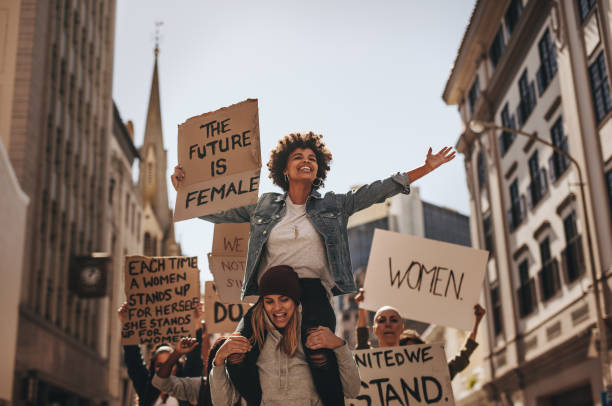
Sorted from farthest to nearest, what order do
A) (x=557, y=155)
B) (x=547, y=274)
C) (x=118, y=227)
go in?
(x=118, y=227) → (x=547, y=274) → (x=557, y=155)

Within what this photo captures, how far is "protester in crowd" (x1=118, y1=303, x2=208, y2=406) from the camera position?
25.1 ft

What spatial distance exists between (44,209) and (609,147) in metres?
18.9

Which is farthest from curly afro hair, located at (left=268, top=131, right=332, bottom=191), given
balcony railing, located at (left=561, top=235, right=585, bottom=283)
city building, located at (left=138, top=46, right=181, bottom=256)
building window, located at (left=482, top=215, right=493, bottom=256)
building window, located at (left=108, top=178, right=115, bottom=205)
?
city building, located at (left=138, top=46, right=181, bottom=256)

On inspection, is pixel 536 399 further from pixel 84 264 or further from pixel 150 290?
pixel 150 290

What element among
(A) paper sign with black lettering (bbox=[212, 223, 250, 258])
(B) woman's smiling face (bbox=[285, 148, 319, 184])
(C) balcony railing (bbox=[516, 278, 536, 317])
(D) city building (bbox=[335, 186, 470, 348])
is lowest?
(B) woman's smiling face (bbox=[285, 148, 319, 184])

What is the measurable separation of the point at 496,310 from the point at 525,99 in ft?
30.0

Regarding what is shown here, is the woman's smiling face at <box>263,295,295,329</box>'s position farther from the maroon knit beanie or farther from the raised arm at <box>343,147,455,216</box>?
the raised arm at <box>343,147,455,216</box>

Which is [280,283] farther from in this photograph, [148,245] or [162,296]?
[148,245]

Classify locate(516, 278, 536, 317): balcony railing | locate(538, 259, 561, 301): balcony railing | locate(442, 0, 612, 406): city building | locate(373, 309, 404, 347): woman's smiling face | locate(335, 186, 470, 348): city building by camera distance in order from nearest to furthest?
locate(373, 309, 404, 347): woman's smiling face, locate(442, 0, 612, 406): city building, locate(538, 259, 561, 301): balcony railing, locate(516, 278, 536, 317): balcony railing, locate(335, 186, 470, 348): city building

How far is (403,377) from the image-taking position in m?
6.76

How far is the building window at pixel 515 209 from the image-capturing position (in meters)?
28.9

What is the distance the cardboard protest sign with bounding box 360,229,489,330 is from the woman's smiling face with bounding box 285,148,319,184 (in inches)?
141

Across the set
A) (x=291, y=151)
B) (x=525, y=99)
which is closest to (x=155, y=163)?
(x=525, y=99)

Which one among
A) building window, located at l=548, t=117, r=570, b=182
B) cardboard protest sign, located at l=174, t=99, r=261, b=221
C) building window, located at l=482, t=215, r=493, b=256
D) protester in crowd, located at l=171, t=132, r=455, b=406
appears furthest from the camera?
building window, located at l=482, t=215, r=493, b=256
